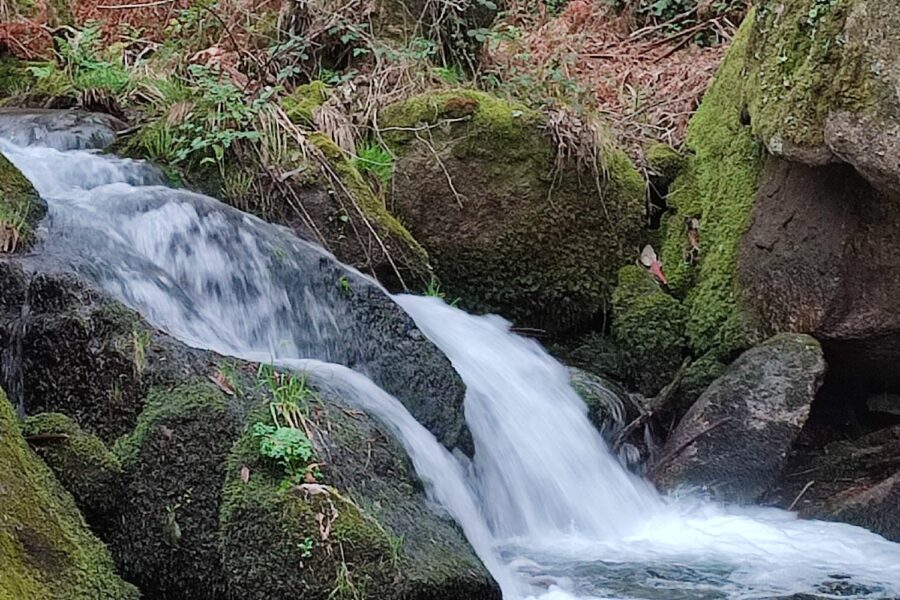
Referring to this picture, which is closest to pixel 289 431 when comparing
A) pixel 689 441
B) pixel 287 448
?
pixel 287 448

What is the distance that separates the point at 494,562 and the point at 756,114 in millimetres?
2889

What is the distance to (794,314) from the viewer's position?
204 inches

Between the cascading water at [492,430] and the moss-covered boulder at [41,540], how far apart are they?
3.65ft

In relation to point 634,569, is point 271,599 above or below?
above

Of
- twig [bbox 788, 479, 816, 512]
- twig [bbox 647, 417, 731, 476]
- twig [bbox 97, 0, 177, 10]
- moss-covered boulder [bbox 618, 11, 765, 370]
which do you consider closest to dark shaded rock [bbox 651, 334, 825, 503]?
twig [bbox 647, 417, 731, 476]

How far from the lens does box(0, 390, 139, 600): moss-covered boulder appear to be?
221cm

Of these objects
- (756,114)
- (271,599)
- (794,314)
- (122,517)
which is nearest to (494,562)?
(271,599)

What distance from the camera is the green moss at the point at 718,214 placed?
5.53 meters

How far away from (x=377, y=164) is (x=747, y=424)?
2.41 metres

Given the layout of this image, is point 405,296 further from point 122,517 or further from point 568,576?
point 122,517

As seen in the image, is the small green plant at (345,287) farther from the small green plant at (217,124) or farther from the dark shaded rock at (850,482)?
the dark shaded rock at (850,482)

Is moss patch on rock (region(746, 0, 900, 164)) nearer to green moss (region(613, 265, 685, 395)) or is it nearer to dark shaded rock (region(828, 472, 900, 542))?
green moss (region(613, 265, 685, 395))

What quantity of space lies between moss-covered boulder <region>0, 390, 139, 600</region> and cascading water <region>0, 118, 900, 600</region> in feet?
3.65

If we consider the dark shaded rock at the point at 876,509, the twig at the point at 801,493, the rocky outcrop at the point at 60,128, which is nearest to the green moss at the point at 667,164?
the twig at the point at 801,493
